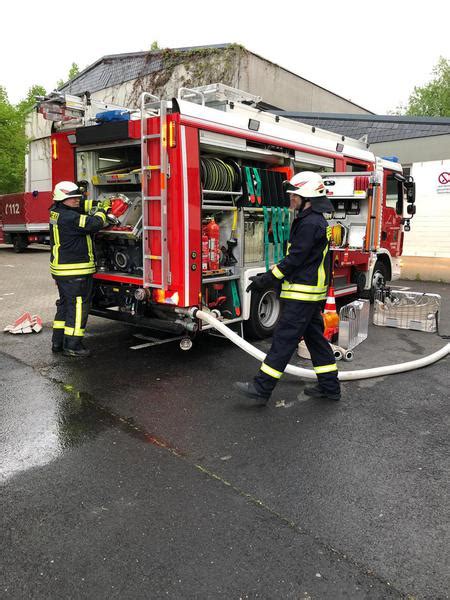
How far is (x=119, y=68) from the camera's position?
81.1ft

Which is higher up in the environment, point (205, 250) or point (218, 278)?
point (205, 250)

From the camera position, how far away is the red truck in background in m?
18.5

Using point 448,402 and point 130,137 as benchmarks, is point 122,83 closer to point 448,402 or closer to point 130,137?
point 130,137

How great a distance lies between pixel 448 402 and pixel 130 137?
3824 mm

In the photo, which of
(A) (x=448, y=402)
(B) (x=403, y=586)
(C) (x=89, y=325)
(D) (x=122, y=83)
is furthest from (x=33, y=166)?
(B) (x=403, y=586)

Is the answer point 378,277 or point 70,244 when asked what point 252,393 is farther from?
point 378,277

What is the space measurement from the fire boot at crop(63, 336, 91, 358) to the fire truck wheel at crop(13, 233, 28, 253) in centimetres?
1517

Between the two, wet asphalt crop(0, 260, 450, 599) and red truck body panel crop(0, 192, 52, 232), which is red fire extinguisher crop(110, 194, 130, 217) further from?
red truck body panel crop(0, 192, 52, 232)

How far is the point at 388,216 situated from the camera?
875 cm

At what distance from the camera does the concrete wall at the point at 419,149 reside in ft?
42.9

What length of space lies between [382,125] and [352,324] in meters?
10.4

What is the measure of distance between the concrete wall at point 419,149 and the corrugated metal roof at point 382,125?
0.12m

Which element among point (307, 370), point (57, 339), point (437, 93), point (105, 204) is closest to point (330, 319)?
point (307, 370)

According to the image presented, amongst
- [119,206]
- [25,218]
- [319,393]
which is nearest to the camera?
[319,393]
